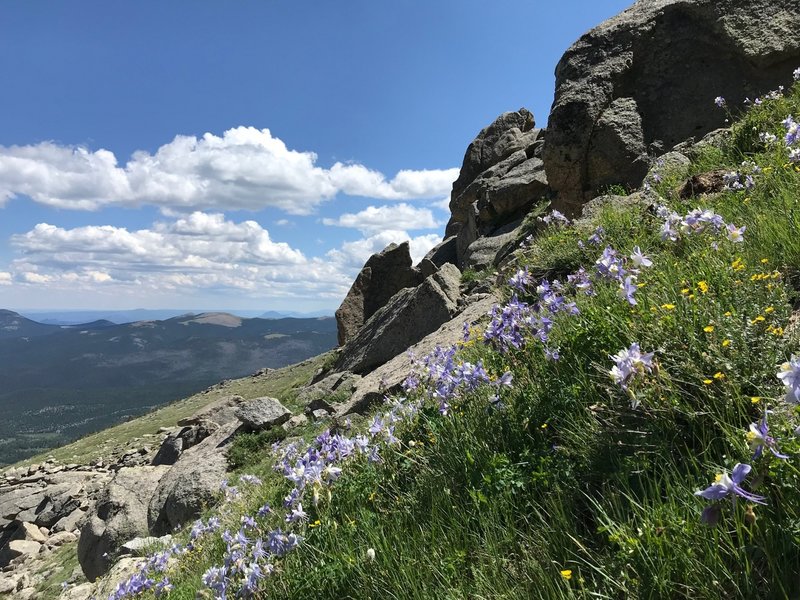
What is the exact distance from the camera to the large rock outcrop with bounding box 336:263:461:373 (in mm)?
16641

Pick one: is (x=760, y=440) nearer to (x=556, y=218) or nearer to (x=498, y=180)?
(x=556, y=218)

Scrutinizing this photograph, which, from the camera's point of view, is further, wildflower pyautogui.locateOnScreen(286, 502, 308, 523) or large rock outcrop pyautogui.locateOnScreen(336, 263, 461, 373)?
large rock outcrop pyautogui.locateOnScreen(336, 263, 461, 373)

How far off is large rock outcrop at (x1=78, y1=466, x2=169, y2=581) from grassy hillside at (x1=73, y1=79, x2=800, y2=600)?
955 centimetres

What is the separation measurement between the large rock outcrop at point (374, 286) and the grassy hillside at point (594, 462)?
69.1 ft

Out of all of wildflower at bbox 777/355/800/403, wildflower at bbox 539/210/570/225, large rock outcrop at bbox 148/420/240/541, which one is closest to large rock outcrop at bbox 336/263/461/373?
large rock outcrop at bbox 148/420/240/541

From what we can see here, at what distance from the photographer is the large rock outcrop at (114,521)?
13.5 metres

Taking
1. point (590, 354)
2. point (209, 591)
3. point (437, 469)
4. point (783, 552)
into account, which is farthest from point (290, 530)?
point (783, 552)

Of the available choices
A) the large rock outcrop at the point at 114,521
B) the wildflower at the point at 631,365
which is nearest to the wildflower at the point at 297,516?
the wildflower at the point at 631,365

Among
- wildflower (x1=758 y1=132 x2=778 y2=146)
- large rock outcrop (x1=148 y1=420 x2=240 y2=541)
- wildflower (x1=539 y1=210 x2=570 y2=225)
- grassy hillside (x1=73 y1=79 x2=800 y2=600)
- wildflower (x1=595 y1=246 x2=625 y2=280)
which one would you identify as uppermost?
wildflower (x1=758 y1=132 x2=778 y2=146)

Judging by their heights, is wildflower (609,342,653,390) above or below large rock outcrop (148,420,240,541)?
above

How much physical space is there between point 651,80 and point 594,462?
50.9ft

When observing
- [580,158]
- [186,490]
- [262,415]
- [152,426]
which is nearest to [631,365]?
[186,490]

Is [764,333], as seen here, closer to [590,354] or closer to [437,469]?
[590,354]

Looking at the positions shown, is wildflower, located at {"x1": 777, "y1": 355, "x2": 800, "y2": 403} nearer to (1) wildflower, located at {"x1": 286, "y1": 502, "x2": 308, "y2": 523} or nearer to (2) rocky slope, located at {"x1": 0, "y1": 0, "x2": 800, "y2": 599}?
(1) wildflower, located at {"x1": 286, "y1": 502, "x2": 308, "y2": 523}
